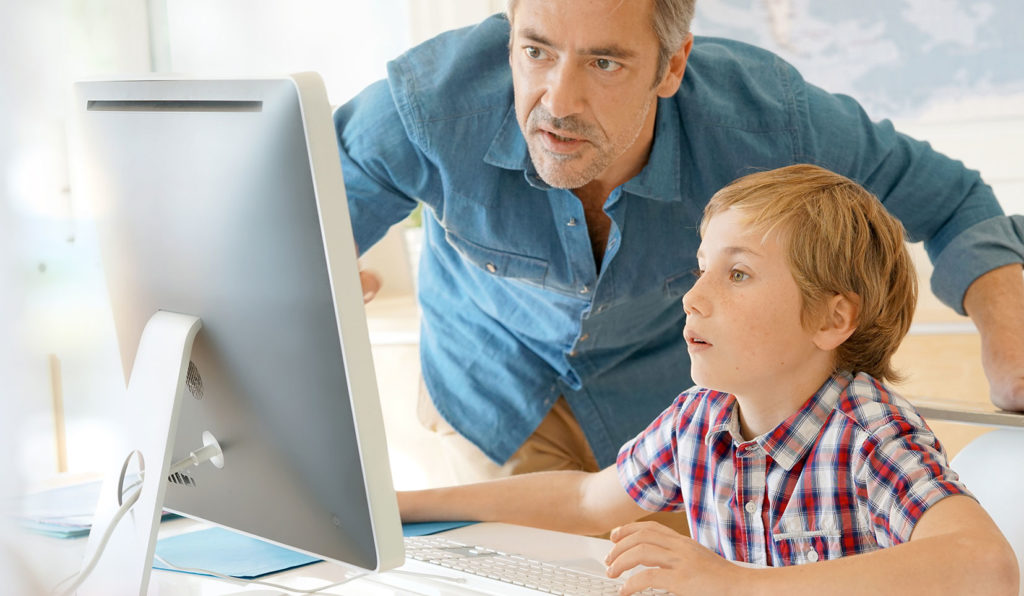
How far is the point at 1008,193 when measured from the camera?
9.64ft

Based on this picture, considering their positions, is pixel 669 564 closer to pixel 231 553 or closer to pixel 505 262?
pixel 231 553

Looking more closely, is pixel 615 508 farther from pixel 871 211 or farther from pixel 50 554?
pixel 50 554

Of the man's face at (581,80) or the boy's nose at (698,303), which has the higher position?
the man's face at (581,80)

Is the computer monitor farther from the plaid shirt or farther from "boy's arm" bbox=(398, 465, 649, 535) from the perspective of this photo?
the plaid shirt

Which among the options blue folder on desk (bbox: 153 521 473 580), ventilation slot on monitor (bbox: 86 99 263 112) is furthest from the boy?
ventilation slot on monitor (bbox: 86 99 263 112)

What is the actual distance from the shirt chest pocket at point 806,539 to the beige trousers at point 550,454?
689mm

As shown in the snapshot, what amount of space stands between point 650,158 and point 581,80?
201 mm

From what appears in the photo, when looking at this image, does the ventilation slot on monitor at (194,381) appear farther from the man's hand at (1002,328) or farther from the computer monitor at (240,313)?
the man's hand at (1002,328)

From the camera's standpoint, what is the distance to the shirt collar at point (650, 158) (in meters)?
1.51

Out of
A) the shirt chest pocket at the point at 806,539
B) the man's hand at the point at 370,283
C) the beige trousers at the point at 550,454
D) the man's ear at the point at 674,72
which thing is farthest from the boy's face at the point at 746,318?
the beige trousers at the point at 550,454

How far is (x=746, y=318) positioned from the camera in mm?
1063

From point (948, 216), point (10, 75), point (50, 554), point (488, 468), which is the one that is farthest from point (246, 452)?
point (948, 216)

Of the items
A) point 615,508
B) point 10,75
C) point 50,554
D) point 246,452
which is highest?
point 10,75

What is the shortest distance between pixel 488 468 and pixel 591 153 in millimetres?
659
